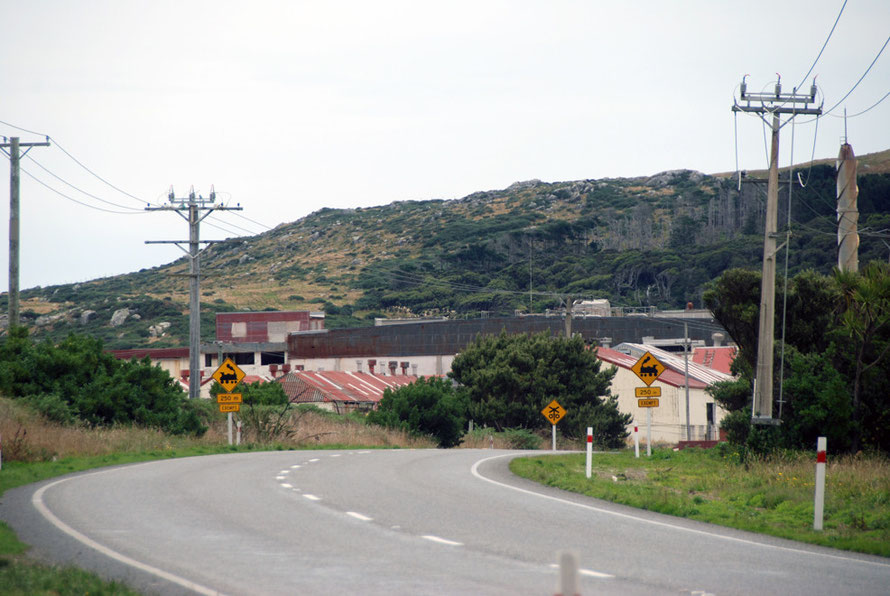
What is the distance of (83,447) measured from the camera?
24859 mm

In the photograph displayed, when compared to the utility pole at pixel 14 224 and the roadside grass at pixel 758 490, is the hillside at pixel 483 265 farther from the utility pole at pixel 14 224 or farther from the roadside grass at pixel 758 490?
the roadside grass at pixel 758 490

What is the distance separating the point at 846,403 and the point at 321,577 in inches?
683

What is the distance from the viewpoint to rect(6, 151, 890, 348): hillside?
123m

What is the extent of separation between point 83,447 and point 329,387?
35.1 metres

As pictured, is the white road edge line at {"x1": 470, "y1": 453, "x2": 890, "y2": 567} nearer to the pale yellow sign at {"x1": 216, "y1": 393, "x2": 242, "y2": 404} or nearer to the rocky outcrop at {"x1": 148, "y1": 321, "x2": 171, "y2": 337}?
the pale yellow sign at {"x1": 216, "y1": 393, "x2": 242, "y2": 404}

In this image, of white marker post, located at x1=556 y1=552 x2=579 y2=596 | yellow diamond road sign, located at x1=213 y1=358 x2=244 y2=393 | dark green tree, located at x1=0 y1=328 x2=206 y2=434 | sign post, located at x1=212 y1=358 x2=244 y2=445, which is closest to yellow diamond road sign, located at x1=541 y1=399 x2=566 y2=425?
dark green tree, located at x1=0 y1=328 x2=206 y2=434

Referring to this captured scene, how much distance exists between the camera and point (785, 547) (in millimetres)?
11055

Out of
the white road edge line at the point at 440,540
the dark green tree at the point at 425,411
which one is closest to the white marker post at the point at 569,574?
the white road edge line at the point at 440,540

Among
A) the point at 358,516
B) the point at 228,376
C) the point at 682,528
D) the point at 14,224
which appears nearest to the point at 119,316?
the point at 14,224

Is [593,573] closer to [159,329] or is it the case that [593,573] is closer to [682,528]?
[682,528]

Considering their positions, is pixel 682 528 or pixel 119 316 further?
pixel 119 316

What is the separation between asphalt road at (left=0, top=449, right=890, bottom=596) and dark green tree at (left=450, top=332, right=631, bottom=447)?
36704 millimetres

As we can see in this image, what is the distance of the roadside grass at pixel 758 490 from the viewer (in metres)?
12.7

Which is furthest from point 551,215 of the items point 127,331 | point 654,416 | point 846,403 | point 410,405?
point 846,403
